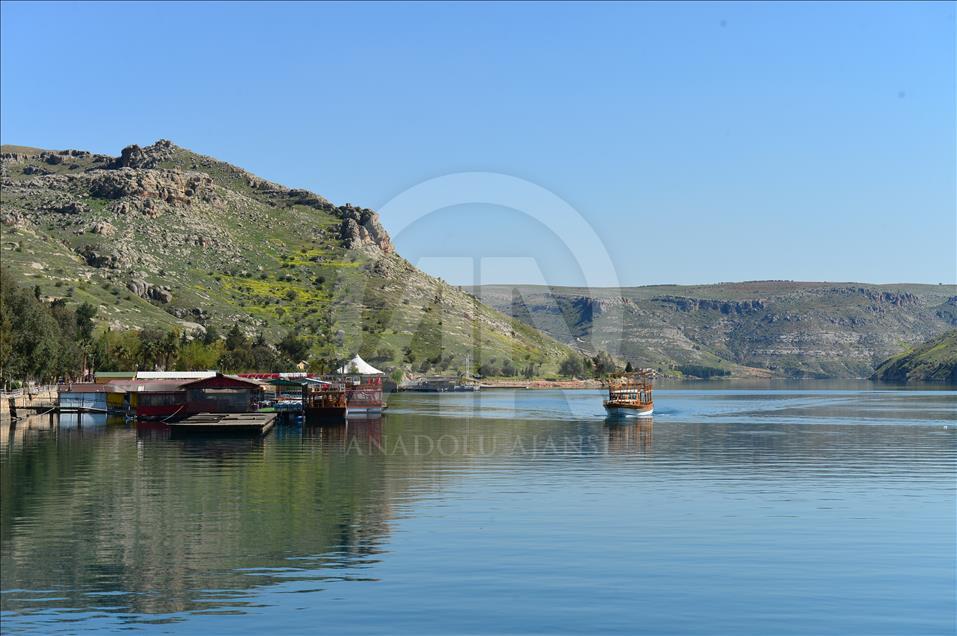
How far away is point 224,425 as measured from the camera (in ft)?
392

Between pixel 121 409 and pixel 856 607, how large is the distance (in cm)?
13816

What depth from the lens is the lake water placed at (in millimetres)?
34625

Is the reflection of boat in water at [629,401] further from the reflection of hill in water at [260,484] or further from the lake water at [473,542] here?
the lake water at [473,542]

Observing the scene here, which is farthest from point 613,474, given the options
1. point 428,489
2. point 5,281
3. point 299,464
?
point 5,281

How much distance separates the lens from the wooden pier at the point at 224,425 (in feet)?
389

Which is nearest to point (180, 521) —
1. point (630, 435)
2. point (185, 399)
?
point (630, 435)

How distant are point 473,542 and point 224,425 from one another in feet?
254

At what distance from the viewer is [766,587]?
128 ft

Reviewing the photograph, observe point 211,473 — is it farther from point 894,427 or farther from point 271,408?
point 894,427

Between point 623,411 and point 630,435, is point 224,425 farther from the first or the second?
point 623,411

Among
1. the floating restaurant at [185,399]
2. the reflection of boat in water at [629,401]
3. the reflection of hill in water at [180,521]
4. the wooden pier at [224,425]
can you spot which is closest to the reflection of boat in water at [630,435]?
the reflection of boat in water at [629,401]

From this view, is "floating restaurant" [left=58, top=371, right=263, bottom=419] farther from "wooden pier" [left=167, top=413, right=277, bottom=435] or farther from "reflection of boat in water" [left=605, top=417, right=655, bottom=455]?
"reflection of boat in water" [left=605, top=417, right=655, bottom=455]

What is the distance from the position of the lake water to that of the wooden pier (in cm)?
2109

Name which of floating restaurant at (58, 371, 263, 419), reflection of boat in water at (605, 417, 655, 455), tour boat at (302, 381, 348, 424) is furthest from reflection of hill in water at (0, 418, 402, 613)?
tour boat at (302, 381, 348, 424)
